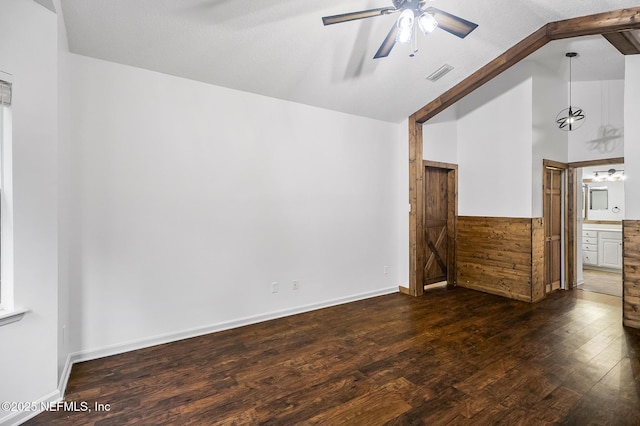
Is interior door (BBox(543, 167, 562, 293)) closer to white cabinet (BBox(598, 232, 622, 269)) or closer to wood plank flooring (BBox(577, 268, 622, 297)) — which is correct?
wood plank flooring (BBox(577, 268, 622, 297))

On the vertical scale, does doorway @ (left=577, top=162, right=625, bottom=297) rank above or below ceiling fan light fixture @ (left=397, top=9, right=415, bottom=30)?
below

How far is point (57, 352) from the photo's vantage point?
2068 mm

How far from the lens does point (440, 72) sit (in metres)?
3.69

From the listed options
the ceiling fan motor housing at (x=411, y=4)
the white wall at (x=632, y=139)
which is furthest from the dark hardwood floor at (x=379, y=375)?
the ceiling fan motor housing at (x=411, y=4)

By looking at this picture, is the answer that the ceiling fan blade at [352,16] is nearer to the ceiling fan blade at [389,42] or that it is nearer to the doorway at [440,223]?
the ceiling fan blade at [389,42]

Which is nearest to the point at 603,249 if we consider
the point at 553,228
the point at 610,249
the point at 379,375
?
the point at 610,249

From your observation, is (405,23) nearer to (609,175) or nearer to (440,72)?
(440,72)

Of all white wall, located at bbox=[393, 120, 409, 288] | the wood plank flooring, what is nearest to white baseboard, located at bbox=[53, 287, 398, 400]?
white wall, located at bbox=[393, 120, 409, 288]

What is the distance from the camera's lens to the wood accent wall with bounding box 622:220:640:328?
3.38 meters

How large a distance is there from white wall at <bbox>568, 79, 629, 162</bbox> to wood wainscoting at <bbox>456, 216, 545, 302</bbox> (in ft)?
5.29

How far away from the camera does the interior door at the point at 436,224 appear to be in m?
5.12

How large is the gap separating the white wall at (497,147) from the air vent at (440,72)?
161 cm

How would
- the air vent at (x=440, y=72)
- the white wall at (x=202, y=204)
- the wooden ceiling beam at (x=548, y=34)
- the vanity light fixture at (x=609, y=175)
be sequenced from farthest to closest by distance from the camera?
the vanity light fixture at (x=609, y=175) < the air vent at (x=440, y=72) < the wooden ceiling beam at (x=548, y=34) < the white wall at (x=202, y=204)

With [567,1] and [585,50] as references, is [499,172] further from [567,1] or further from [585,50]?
[567,1]
